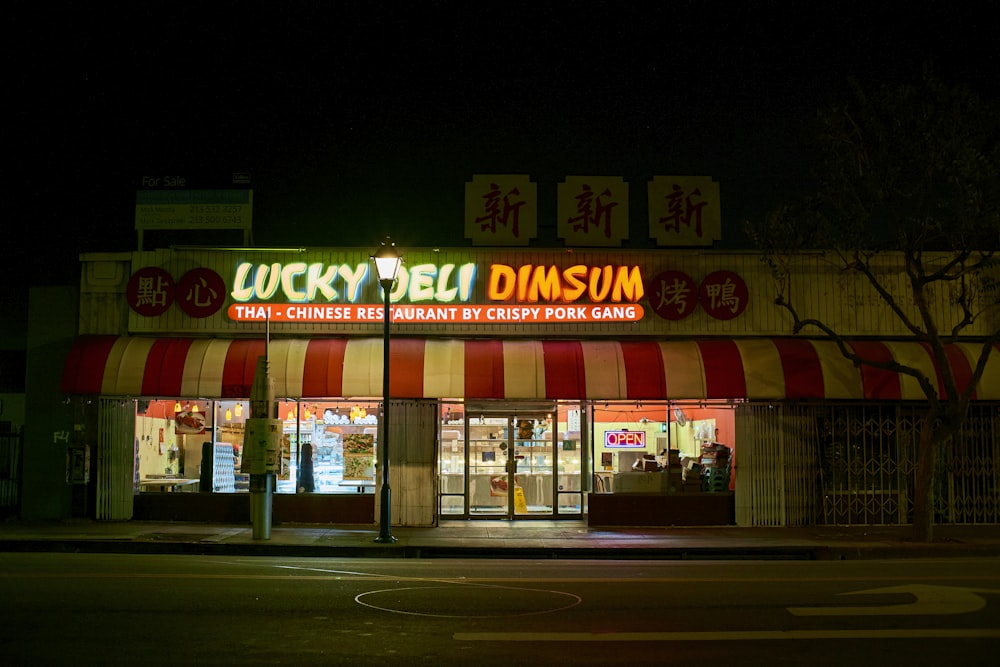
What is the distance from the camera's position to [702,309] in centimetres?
2138

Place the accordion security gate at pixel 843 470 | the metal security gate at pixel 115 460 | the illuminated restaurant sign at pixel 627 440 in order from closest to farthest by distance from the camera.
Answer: the metal security gate at pixel 115 460 < the accordion security gate at pixel 843 470 < the illuminated restaurant sign at pixel 627 440

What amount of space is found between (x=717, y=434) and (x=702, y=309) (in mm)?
3065

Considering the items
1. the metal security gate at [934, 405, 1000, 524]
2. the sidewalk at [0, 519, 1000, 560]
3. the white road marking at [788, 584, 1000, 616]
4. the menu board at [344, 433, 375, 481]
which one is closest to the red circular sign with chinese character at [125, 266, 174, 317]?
the sidewalk at [0, 519, 1000, 560]

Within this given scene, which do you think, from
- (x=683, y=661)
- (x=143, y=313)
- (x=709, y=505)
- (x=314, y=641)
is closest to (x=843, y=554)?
(x=709, y=505)

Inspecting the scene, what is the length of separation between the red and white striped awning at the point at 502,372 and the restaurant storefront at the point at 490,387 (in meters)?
0.05

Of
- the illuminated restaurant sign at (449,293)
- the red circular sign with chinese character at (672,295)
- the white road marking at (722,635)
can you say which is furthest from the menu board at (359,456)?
the white road marking at (722,635)

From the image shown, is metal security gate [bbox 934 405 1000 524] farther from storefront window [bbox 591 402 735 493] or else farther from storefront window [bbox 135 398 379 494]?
storefront window [bbox 135 398 379 494]

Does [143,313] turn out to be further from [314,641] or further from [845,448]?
[845,448]

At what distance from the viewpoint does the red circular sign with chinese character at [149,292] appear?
21.1 m

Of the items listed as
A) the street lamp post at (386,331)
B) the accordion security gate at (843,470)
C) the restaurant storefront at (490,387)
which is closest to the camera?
the street lamp post at (386,331)

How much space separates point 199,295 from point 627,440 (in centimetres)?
1040

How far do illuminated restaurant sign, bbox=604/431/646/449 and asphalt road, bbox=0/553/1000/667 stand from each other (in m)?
6.87

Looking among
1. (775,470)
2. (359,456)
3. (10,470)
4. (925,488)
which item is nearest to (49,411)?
(10,470)

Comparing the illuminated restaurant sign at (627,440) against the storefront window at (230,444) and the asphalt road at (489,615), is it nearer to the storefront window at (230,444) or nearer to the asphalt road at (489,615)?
the storefront window at (230,444)
